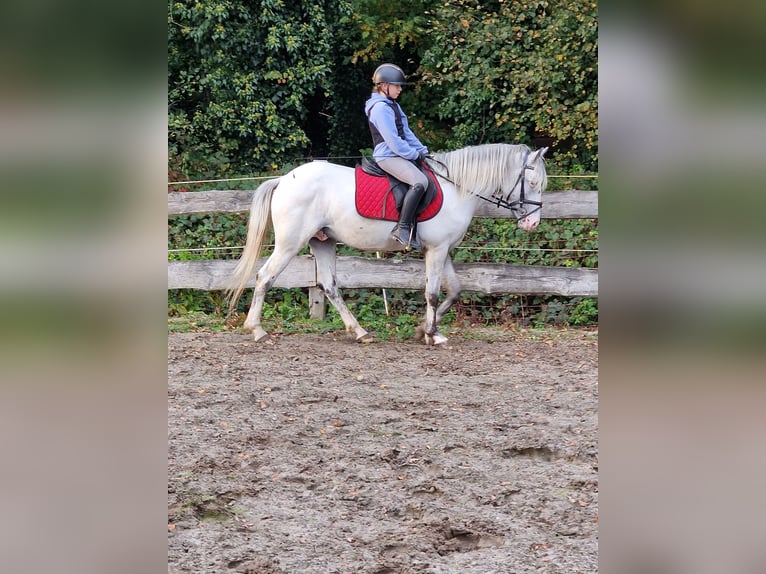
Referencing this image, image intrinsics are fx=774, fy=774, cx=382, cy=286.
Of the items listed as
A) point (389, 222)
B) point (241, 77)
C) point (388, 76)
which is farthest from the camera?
point (241, 77)

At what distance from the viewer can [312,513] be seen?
10.7ft

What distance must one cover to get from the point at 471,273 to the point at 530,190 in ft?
4.13

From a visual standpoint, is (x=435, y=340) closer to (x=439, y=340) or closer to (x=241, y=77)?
(x=439, y=340)

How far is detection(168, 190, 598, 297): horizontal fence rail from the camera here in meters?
7.97

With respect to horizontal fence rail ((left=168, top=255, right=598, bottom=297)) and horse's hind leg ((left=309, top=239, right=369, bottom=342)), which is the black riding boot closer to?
horse's hind leg ((left=309, top=239, right=369, bottom=342))

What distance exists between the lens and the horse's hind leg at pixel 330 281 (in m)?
7.33

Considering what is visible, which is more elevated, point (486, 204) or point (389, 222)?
point (486, 204)

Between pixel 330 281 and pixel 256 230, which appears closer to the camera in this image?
pixel 256 230

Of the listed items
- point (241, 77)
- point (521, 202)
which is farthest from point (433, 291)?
point (241, 77)

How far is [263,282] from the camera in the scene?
7.24 meters

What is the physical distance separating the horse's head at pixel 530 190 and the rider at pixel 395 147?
37.1 inches
